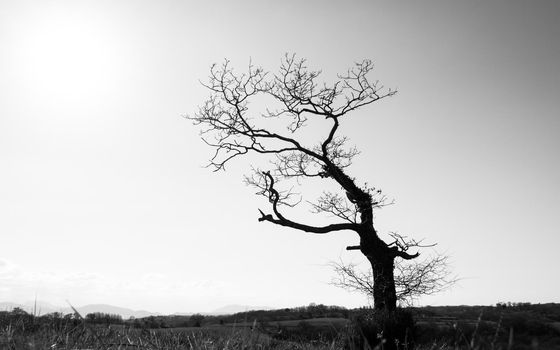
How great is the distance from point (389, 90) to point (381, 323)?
28.9ft

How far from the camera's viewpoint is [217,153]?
17047 mm

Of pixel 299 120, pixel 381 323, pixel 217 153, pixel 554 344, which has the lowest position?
pixel 554 344

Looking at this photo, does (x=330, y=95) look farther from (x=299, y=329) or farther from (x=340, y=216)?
(x=299, y=329)

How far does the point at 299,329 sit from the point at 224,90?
8.93m

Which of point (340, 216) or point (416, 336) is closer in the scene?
point (416, 336)

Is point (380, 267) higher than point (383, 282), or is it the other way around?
point (380, 267)

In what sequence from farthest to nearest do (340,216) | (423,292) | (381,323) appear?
(340,216) < (423,292) < (381,323)

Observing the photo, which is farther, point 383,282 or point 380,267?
point 380,267

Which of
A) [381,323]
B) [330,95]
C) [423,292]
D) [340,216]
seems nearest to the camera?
[381,323]

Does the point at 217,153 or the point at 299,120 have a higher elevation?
the point at 299,120

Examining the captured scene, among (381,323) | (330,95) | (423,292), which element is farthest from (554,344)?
(330,95)

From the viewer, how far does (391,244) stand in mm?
14852

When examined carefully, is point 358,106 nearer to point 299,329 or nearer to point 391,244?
point 391,244

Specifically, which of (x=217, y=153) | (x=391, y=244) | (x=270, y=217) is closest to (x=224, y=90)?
(x=217, y=153)
